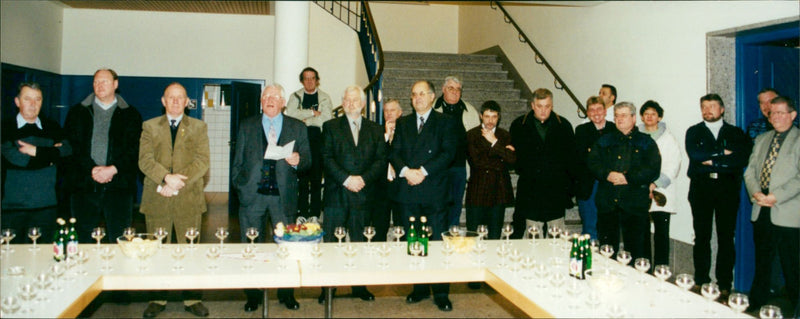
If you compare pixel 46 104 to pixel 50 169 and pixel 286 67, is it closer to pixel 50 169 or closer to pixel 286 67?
pixel 286 67

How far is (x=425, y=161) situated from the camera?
166 inches

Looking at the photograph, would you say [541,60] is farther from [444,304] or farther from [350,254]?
[350,254]

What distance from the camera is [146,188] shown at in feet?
12.9

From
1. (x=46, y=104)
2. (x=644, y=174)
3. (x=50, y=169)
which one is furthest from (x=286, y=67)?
(x=46, y=104)

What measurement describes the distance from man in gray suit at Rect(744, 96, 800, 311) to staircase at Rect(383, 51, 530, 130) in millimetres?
3539

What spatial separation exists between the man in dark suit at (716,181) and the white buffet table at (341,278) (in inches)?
76.5

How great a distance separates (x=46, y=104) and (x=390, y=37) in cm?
605

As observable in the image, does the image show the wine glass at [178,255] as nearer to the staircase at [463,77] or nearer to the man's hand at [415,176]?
the man's hand at [415,176]

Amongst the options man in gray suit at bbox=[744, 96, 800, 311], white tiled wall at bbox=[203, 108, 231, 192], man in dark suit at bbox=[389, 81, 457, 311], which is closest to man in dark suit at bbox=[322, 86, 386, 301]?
man in dark suit at bbox=[389, 81, 457, 311]

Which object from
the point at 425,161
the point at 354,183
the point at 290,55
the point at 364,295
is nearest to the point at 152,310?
the point at 364,295

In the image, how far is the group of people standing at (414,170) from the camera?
389cm

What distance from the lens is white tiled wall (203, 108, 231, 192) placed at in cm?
1083

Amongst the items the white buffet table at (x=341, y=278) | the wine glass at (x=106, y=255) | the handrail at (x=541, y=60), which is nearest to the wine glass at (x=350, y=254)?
the white buffet table at (x=341, y=278)

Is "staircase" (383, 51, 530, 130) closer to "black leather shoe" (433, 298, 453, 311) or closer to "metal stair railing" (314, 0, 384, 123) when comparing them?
"metal stair railing" (314, 0, 384, 123)
